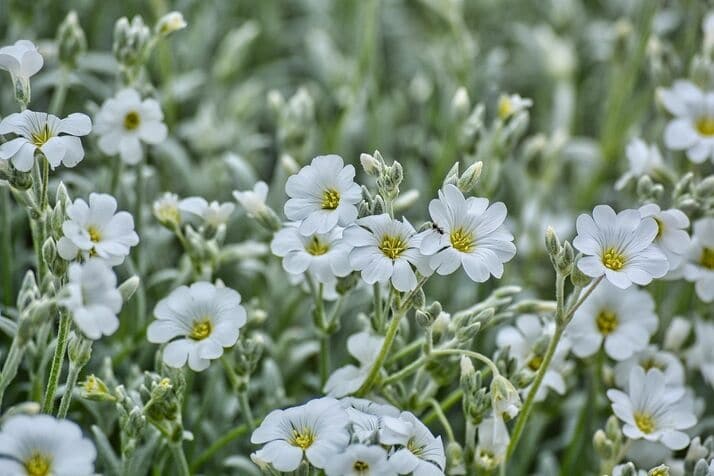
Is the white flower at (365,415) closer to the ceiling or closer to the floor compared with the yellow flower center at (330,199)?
closer to the floor

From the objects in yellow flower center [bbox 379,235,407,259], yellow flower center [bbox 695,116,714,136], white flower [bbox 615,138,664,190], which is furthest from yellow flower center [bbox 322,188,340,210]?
yellow flower center [bbox 695,116,714,136]

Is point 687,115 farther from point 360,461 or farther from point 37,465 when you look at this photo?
point 37,465

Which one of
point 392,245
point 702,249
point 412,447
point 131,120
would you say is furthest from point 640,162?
point 131,120

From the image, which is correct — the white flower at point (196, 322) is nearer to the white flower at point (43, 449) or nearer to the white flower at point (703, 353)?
the white flower at point (43, 449)

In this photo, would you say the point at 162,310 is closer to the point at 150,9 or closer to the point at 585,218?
the point at 585,218

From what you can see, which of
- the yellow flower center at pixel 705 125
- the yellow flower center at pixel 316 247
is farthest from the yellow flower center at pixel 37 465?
the yellow flower center at pixel 705 125

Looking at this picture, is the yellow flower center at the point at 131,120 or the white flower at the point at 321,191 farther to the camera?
the yellow flower center at the point at 131,120

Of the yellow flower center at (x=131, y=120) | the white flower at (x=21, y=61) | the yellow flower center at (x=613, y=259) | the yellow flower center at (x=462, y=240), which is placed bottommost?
the yellow flower center at (x=131, y=120)

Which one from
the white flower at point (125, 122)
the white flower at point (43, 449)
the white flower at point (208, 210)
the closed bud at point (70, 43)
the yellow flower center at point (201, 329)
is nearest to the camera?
the white flower at point (43, 449)
